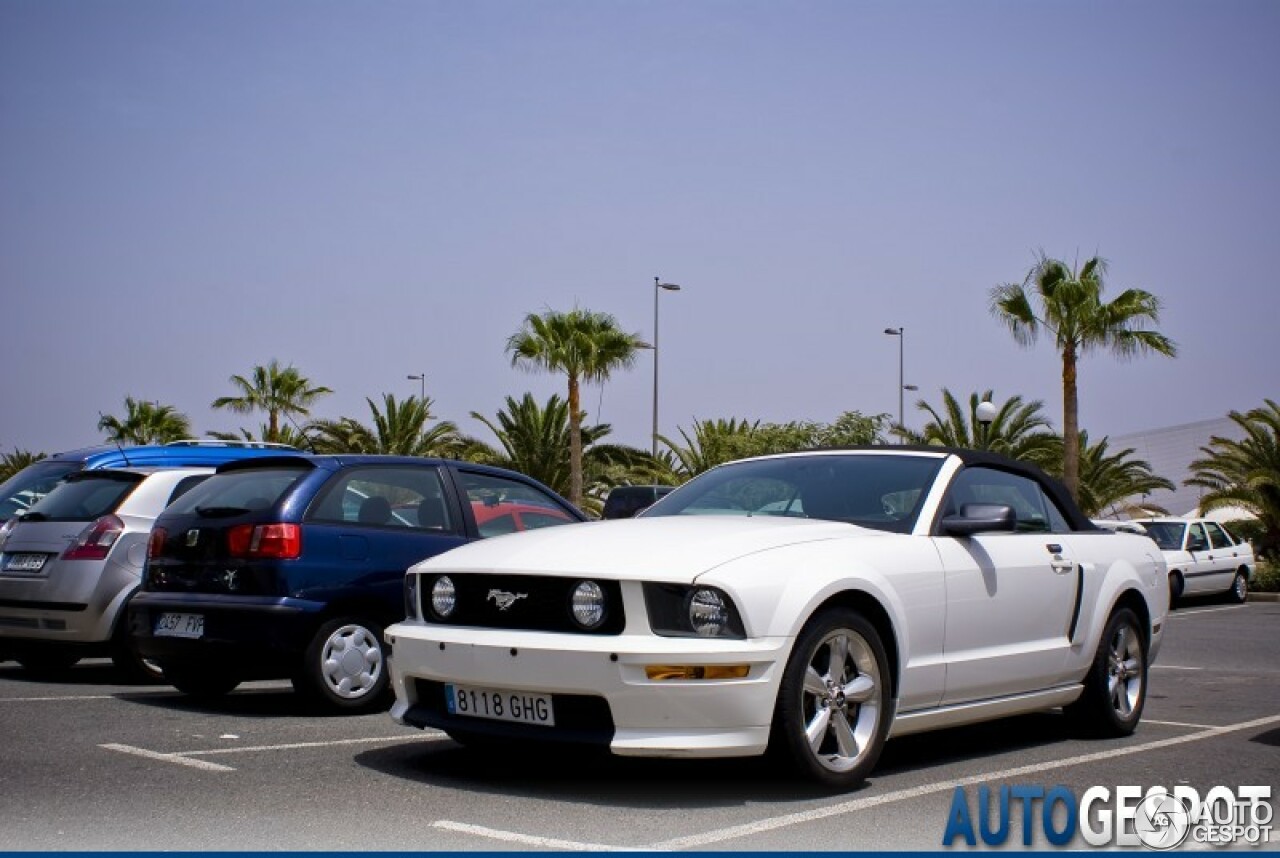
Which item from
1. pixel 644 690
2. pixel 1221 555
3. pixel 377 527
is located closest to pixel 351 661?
pixel 377 527

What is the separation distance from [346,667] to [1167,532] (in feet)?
70.5

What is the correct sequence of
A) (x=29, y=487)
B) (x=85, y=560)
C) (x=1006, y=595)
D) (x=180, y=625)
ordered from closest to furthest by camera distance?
1. (x=1006, y=595)
2. (x=180, y=625)
3. (x=85, y=560)
4. (x=29, y=487)

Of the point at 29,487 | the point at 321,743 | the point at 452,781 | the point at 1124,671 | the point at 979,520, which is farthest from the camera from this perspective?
the point at 29,487

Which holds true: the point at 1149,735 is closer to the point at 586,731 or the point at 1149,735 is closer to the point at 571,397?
the point at 586,731

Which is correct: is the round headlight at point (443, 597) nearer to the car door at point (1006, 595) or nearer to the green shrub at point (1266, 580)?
the car door at point (1006, 595)

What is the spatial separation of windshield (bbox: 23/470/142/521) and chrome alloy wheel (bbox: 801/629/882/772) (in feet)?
21.1

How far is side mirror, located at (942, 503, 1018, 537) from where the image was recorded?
704 centimetres

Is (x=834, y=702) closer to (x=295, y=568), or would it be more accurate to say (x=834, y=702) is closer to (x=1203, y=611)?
(x=295, y=568)

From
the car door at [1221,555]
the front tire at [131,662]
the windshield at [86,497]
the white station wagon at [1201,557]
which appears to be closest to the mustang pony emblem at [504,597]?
the front tire at [131,662]

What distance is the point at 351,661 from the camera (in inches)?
354

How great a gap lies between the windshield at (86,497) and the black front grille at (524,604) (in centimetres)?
520

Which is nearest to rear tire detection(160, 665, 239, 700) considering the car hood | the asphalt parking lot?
the asphalt parking lot

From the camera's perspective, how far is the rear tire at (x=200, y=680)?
9.30m

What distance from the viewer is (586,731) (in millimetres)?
6074
